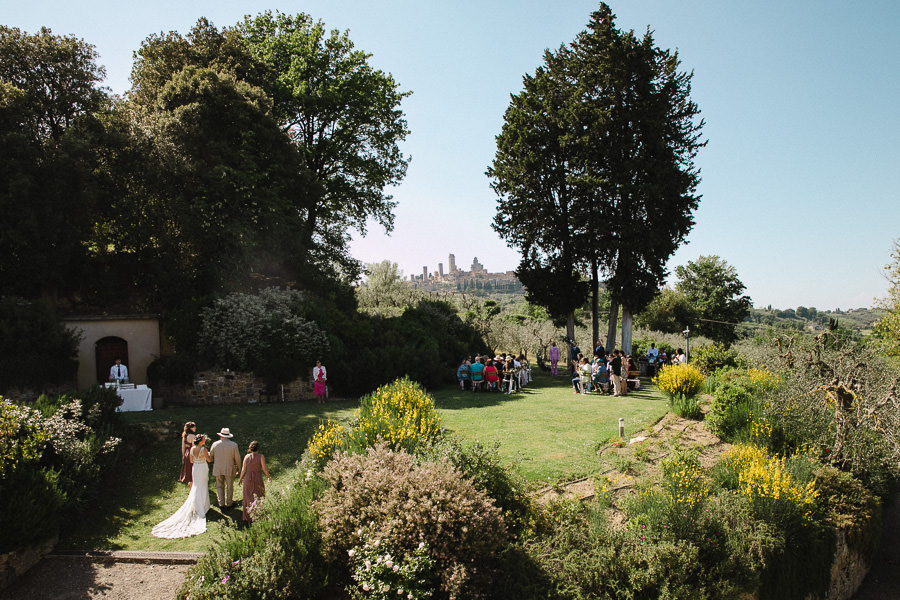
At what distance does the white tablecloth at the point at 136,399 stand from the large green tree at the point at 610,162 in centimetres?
1773

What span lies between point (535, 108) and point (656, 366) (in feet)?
45.2

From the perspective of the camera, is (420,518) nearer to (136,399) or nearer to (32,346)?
(136,399)

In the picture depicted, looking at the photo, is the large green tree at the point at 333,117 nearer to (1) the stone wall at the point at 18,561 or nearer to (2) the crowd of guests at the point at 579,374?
(2) the crowd of guests at the point at 579,374

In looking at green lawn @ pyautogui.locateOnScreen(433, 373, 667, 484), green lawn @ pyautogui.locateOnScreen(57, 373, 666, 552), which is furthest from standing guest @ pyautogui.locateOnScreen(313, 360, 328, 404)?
green lawn @ pyautogui.locateOnScreen(433, 373, 667, 484)

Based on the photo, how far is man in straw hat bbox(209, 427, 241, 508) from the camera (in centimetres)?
891

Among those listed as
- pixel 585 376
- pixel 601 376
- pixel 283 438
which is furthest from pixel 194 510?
pixel 601 376

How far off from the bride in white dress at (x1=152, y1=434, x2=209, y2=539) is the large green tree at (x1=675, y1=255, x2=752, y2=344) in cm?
4516

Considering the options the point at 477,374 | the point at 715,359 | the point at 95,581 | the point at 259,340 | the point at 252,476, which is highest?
the point at 259,340

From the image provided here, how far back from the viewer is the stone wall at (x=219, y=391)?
16812 millimetres

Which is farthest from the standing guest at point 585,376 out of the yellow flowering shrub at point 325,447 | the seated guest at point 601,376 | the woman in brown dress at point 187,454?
the woman in brown dress at point 187,454

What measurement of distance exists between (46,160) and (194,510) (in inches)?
570

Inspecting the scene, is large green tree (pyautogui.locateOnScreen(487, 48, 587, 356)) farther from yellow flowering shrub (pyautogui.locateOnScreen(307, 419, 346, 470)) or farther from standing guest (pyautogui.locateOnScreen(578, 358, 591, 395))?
yellow flowering shrub (pyautogui.locateOnScreen(307, 419, 346, 470))

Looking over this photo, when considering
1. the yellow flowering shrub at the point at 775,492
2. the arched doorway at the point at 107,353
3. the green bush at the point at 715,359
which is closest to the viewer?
the yellow flowering shrub at the point at 775,492

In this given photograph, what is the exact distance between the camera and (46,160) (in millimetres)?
16641
